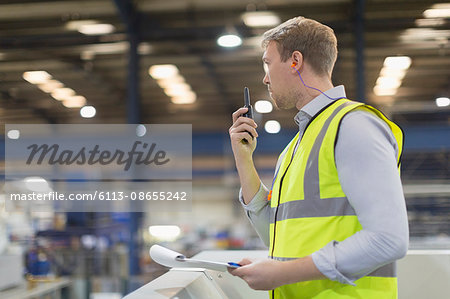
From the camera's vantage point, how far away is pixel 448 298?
1.55 metres

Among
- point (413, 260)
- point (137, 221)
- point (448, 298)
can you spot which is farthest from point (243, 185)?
point (137, 221)

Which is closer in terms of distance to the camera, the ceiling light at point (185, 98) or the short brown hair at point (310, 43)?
the short brown hair at point (310, 43)

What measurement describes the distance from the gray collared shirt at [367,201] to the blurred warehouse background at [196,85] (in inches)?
132

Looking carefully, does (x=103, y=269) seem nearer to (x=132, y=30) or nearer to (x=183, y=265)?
(x=132, y=30)

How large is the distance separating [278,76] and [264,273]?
15.5 inches

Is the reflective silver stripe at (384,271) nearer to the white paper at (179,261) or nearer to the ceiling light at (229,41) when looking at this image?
the white paper at (179,261)

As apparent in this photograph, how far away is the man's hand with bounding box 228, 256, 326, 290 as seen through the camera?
2.25ft

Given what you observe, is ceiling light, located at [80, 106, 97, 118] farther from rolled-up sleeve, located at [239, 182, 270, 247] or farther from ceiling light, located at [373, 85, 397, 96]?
rolled-up sleeve, located at [239, 182, 270, 247]

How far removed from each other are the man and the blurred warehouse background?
321 cm

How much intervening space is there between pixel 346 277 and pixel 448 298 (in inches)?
42.9

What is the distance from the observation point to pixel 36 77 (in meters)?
5.09

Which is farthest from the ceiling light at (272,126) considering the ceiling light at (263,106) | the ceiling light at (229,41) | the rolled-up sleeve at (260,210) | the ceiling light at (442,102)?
the rolled-up sleeve at (260,210)

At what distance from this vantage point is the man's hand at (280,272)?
686 mm

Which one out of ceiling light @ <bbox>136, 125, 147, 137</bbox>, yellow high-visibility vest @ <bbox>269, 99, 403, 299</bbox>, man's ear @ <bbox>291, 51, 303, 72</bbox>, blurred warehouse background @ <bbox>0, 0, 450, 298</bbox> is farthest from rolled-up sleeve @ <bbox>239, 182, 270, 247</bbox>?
ceiling light @ <bbox>136, 125, 147, 137</bbox>
